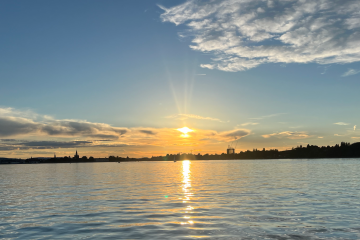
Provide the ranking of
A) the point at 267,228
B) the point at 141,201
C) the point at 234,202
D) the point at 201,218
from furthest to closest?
1. the point at 141,201
2. the point at 234,202
3. the point at 201,218
4. the point at 267,228

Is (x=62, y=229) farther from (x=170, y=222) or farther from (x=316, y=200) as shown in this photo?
(x=316, y=200)

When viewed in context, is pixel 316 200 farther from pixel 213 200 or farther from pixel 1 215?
pixel 1 215

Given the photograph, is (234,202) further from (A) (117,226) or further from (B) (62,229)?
(B) (62,229)

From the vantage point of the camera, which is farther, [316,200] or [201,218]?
[316,200]

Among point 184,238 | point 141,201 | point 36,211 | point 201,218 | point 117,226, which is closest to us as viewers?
point 184,238

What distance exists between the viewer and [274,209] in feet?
96.3

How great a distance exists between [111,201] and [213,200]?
13.4 m

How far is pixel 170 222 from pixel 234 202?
12.6 meters

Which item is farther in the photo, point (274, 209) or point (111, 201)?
point (111, 201)

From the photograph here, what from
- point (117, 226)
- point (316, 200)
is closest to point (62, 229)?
point (117, 226)

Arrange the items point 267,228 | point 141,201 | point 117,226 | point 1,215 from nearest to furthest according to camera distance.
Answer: point 267,228
point 117,226
point 1,215
point 141,201

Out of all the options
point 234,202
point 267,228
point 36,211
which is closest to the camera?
point 267,228

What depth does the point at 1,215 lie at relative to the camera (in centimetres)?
2933

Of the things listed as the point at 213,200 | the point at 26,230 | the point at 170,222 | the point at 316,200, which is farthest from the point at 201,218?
the point at 316,200
